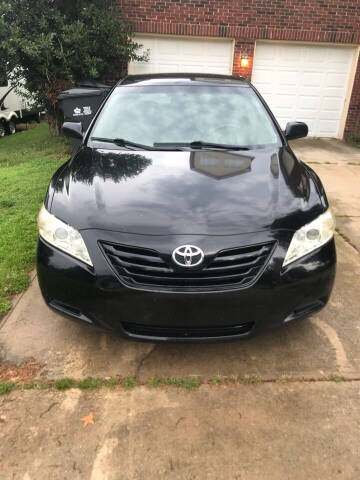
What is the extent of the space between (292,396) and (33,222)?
3447mm

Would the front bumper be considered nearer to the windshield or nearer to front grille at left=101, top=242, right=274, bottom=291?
front grille at left=101, top=242, right=274, bottom=291

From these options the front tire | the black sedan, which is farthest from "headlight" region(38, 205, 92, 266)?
the front tire

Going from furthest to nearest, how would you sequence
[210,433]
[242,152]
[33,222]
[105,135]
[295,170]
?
1. [33,222]
2. [105,135]
3. [242,152]
4. [295,170]
5. [210,433]

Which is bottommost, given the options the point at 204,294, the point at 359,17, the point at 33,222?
the point at 33,222

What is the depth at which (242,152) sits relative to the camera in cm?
287

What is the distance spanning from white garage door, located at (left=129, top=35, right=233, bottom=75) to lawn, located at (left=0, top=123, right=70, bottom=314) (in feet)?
9.68

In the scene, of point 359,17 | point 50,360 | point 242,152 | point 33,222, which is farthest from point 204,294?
point 359,17

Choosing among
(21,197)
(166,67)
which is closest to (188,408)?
(21,197)

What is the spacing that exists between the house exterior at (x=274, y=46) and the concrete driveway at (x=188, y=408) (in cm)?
824

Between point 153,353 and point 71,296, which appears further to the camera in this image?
point 153,353

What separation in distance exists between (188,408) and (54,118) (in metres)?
8.86

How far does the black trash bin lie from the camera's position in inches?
277

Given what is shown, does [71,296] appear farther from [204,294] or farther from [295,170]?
[295,170]

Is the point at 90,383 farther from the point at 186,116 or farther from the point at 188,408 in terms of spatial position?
the point at 186,116
